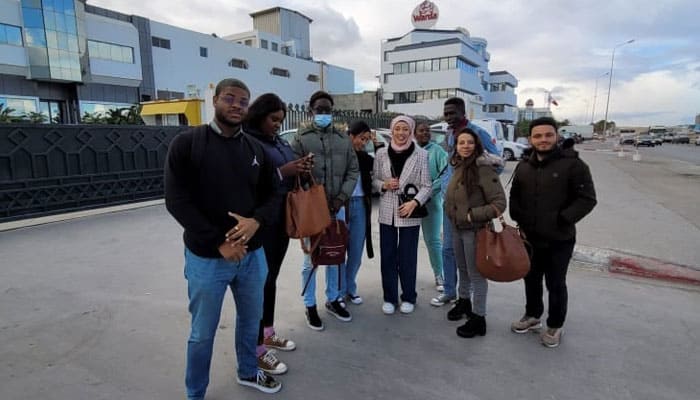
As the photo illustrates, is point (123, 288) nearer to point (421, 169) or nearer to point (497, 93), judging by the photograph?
point (421, 169)

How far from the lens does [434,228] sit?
3.99m

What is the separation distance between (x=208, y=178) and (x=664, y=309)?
4.02m

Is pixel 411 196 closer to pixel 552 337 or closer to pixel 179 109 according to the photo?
pixel 552 337

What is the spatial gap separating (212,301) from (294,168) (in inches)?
38.8

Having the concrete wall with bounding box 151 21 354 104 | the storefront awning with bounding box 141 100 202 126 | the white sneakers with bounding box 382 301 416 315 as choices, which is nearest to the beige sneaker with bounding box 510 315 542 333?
the white sneakers with bounding box 382 301 416 315

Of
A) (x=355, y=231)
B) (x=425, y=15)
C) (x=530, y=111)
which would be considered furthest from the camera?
(x=530, y=111)

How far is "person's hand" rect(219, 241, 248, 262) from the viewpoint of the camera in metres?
2.08

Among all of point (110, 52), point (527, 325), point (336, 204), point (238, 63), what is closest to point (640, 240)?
point (527, 325)

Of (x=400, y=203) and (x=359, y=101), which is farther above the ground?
(x=359, y=101)

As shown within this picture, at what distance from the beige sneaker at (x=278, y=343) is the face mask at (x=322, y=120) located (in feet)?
5.43

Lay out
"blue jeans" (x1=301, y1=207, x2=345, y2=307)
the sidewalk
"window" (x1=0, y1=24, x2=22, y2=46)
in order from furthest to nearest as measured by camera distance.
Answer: "window" (x1=0, y1=24, x2=22, y2=46) < the sidewalk < "blue jeans" (x1=301, y1=207, x2=345, y2=307)

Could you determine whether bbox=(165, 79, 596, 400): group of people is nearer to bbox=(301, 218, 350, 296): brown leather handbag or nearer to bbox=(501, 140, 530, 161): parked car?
bbox=(301, 218, 350, 296): brown leather handbag

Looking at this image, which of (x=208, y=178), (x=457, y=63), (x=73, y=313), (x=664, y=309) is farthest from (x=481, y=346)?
(x=457, y=63)

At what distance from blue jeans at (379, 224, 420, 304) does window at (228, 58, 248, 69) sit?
120 ft
